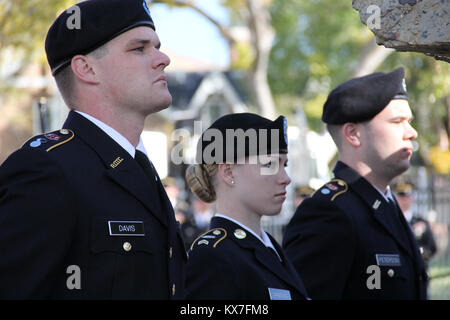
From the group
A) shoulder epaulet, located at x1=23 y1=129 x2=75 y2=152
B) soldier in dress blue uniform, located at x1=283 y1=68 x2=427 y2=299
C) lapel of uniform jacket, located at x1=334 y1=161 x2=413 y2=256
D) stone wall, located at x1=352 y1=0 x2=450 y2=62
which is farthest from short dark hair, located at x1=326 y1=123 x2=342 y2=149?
shoulder epaulet, located at x1=23 y1=129 x2=75 y2=152

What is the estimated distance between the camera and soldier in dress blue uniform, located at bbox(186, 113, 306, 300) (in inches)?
118

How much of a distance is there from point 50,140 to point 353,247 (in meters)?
1.91

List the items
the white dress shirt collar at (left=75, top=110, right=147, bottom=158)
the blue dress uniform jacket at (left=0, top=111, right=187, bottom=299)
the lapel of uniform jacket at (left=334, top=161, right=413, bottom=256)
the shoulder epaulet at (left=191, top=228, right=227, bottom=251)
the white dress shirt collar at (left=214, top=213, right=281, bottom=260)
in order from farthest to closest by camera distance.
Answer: the lapel of uniform jacket at (left=334, top=161, right=413, bottom=256)
the white dress shirt collar at (left=214, top=213, right=281, bottom=260)
the shoulder epaulet at (left=191, top=228, right=227, bottom=251)
the white dress shirt collar at (left=75, top=110, right=147, bottom=158)
the blue dress uniform jacket at (left=0, top=111, right=187, bottom=299)

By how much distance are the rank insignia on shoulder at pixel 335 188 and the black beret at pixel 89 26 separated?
1713 millimetres

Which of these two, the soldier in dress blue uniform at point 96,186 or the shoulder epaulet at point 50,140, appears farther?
the shoulder epaulet at point 50,140

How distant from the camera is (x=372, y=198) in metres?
4.00

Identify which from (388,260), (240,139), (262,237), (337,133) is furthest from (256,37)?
(262,237)

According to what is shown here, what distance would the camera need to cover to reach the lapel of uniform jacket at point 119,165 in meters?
2.37

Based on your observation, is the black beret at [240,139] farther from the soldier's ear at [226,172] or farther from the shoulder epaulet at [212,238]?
the shoulder epaulet at [212,238]

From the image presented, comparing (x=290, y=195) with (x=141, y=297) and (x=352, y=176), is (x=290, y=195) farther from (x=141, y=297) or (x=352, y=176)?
(x=141, y=297)

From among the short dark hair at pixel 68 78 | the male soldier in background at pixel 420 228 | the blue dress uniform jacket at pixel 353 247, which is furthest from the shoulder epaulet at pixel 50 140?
the male soldier in background at pixel 420 228

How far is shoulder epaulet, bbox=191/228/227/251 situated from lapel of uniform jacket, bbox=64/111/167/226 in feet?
2.40

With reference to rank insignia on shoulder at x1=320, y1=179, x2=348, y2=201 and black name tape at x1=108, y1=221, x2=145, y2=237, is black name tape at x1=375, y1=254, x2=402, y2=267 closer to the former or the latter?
rank insignia on shoulder at x1=320, y1=179, x2=348, y2=201
